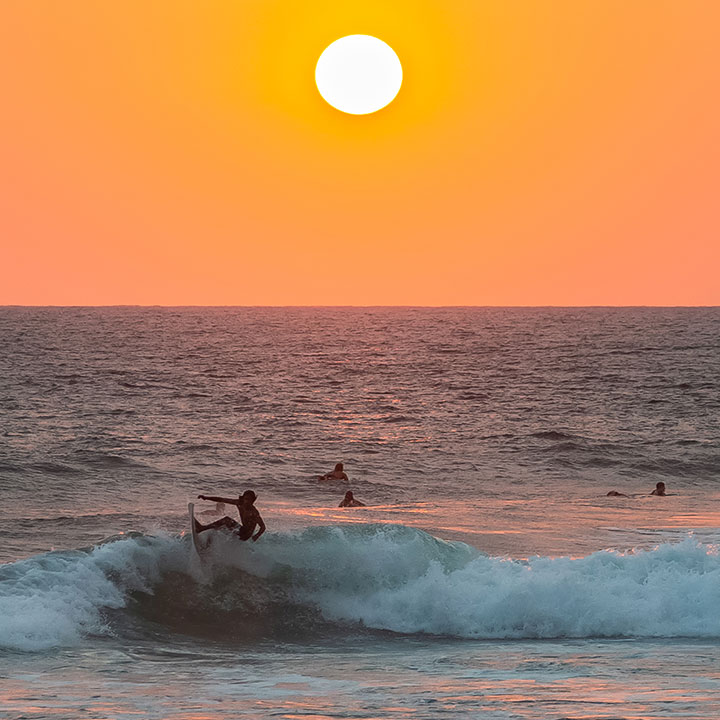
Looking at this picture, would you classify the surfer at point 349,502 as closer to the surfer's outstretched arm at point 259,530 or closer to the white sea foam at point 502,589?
the white sea foam at point 502,589

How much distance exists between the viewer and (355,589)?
17500 mm

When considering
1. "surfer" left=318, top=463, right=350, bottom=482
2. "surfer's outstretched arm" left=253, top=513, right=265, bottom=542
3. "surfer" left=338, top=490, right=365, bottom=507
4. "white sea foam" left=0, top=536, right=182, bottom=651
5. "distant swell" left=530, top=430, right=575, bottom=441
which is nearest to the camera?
"white sea foam" left=0, top=536, right=182, bottom=651

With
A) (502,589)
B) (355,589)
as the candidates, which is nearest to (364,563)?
(355,589)

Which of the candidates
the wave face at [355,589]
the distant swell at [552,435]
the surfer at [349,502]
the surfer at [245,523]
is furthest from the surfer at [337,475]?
the surfer at [245,523]

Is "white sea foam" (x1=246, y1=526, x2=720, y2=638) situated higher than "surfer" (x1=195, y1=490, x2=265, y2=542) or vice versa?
"surfer" (x1=195, y1=490, x2=265, y2=542)

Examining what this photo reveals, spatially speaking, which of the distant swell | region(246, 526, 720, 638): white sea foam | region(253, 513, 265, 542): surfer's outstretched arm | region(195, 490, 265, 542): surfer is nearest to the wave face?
region(246, 526, 720, 638): white sea foam

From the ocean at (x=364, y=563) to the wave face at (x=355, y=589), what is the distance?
0.04 m

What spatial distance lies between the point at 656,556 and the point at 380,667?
6.19 meters

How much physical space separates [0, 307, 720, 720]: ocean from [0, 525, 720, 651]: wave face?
0.04 metres

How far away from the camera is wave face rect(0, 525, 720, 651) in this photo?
15766 mm

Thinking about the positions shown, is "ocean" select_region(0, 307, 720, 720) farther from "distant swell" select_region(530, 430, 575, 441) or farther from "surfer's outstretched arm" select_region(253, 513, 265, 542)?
"surfer's outstretched arm" select_region(253, 513, 265, 542)

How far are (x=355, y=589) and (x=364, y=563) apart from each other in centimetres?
59

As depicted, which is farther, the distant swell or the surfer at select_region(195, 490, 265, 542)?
the distant swell

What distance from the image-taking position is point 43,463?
3300 cm
